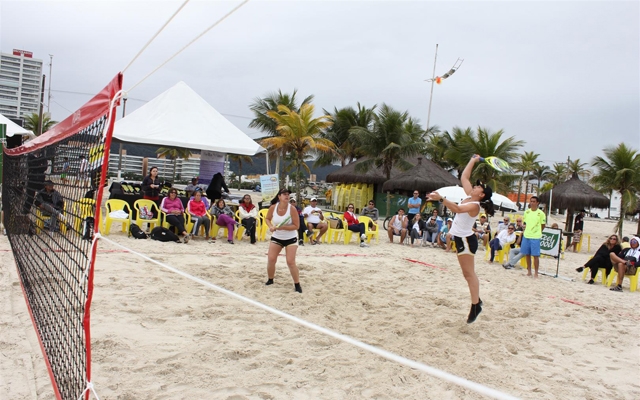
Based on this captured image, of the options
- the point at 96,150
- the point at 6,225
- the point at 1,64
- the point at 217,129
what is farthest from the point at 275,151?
the point at 1,64

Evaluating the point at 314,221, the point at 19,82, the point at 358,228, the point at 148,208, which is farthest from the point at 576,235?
the point at 19,82

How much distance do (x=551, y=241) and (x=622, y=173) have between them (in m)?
10.8

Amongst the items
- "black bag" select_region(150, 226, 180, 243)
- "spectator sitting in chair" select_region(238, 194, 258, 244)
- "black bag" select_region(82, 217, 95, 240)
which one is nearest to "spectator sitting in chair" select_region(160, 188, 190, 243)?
"black bag" select_region(150, 226, 180, 243)

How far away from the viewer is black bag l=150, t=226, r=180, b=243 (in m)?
9.08

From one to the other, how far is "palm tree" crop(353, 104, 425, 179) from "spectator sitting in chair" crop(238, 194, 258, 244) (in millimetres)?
12751

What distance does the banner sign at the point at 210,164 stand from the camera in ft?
44.7

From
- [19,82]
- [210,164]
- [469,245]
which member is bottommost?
[469,245]

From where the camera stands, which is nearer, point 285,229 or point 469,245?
point 469,245

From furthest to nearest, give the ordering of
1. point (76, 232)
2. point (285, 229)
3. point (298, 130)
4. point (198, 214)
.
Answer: point (298, 130)
point (198, 214)
point (285, 229)
point (76, 232)

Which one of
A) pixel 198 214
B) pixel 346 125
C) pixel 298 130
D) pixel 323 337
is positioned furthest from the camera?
pixel 346 125

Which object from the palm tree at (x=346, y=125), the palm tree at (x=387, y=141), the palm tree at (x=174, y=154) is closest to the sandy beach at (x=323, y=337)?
the palm tree at (x=174, y=154)

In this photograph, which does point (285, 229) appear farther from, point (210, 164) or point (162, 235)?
point (210, 164)

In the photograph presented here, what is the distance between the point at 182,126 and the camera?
1255 cm

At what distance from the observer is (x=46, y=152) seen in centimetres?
489
